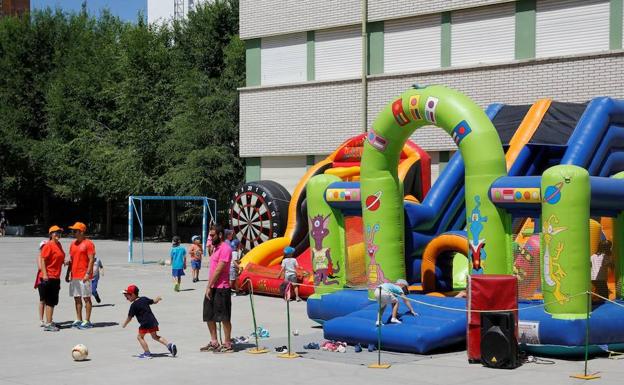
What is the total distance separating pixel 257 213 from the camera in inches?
976

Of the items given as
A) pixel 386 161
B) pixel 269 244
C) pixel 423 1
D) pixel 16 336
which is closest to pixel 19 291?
pixel 269 244

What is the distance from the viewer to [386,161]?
15.8 m

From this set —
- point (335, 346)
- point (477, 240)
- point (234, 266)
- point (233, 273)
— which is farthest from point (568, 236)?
point (234, 266)

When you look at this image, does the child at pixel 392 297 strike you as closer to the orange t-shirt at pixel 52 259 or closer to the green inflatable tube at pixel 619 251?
the green inflatable tube at pixel 619 251

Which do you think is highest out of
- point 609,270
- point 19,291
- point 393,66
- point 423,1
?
point 423,1

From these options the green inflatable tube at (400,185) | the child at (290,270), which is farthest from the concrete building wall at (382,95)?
the green inflatable tube at (400,185)

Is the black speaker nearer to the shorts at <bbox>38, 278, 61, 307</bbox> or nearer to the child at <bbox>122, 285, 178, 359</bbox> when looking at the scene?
the child at <bbox>122, 285, 178, 359</bbox>

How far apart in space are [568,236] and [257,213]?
41.9 ft

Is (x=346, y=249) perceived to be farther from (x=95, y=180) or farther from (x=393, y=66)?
(x=95, y=180)

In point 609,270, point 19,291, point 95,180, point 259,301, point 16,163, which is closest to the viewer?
point 609,270

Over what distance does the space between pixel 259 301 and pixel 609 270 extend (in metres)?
8.41

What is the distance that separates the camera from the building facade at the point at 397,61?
23625 mm

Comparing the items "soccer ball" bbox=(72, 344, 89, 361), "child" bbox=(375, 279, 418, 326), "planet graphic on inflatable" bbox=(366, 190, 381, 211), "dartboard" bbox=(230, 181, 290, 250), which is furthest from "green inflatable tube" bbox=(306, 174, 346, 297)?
"dartboard" bbox=(230, 181, 290, 250)

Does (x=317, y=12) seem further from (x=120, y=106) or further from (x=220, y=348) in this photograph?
(x=120, y=106)
